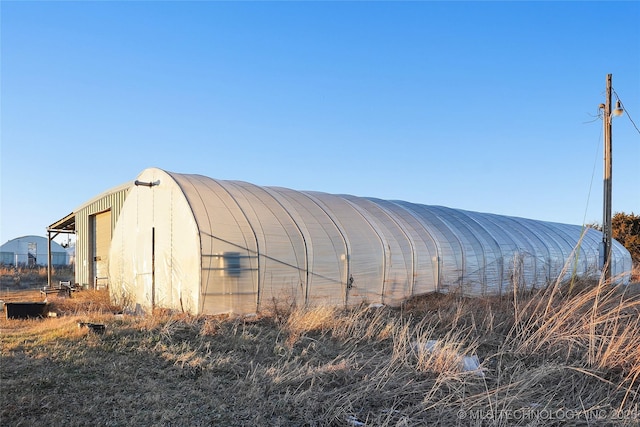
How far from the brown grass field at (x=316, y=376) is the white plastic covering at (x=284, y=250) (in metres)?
1.99

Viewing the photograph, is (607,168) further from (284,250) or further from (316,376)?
(316,376)

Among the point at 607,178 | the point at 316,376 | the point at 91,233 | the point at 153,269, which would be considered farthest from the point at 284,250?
the point at 91,233

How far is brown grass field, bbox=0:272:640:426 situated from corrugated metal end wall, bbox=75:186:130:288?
34.7 feet

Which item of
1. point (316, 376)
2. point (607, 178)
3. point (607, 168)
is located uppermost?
point (607, 168)

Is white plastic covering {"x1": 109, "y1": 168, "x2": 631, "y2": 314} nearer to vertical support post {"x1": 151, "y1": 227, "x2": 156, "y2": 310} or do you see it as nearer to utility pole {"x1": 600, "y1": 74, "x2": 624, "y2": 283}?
vertical support post {"x1": 151, "y1": 227, "x2": 156, "y2": 310}

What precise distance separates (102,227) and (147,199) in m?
8.46

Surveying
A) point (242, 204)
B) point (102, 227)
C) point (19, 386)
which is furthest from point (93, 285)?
point (19, 386)

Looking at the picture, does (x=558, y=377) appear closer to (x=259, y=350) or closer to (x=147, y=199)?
(x=259, y=350)

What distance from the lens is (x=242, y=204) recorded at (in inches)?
430

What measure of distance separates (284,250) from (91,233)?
44.1 ft

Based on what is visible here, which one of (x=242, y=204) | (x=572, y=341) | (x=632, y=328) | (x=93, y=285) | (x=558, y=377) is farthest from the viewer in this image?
(x=93, y=285)

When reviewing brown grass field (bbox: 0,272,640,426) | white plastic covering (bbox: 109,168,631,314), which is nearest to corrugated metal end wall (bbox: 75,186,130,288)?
white plastic covering (bbox: 109,168,631,314)

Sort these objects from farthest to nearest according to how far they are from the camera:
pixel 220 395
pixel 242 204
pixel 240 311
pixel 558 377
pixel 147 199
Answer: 1. pixel 147 199
2. pixel 242 204
3. pixel 240 311
4. pixel 558 377
5. pixel 220 395

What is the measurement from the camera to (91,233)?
19.6 metres
